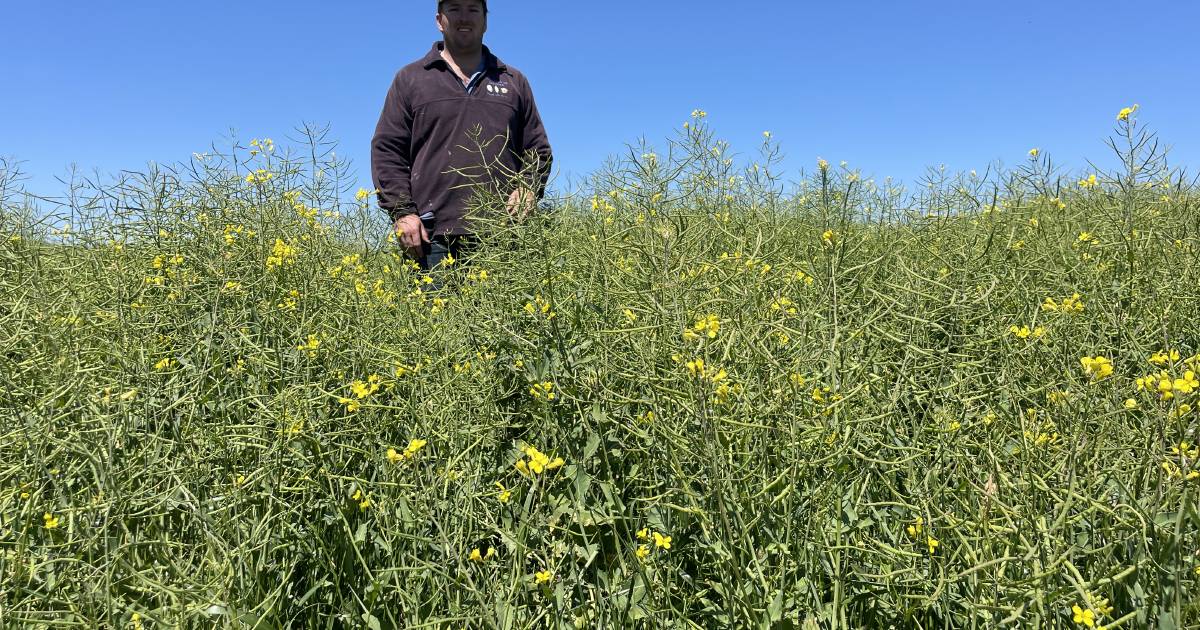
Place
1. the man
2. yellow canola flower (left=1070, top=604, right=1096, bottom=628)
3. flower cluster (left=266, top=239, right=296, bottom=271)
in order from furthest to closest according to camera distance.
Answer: the man → flower cluster (left=266, top=239, right=296, bottom=271) → yellow canola flower (left=1070, top=604, right=1096, bottom=628)

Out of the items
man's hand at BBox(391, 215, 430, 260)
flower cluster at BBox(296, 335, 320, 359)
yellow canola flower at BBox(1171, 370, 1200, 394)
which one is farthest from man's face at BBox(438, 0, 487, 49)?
yellow canola flower at BBox(1171, 370, 1200, 394)

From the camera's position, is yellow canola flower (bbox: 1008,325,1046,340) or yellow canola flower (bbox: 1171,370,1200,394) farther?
yellow canola flower (bbox: 1008,325,1046,340)

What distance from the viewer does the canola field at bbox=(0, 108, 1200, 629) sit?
1.23 m

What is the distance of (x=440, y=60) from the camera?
362cm

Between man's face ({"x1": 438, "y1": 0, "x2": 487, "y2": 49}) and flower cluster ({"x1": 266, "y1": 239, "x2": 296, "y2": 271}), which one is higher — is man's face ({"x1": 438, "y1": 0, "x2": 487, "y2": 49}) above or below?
above

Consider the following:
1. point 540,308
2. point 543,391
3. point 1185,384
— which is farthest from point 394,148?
point 1185,384

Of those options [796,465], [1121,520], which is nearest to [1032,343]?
[1121,520]

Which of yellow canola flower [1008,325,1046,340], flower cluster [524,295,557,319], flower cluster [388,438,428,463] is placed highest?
flower cluster [524,295,557,319]

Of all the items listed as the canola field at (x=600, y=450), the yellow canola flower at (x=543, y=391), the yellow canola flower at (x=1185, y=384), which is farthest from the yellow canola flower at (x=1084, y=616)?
the yellow canola flower at (x=543, y=391)

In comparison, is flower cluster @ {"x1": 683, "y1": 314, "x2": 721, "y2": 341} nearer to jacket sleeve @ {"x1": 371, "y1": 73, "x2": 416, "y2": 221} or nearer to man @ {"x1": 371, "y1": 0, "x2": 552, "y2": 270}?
man @ {"x1": 371, "y1": 0, "x2": 552, "y2": 270}

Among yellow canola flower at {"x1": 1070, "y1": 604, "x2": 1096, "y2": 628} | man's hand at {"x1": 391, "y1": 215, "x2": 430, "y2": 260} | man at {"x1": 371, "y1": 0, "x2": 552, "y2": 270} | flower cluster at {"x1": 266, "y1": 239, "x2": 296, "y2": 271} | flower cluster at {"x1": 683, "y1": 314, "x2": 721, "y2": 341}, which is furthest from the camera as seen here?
man at {"x1": 371, "y1": 0, "x2": 552, "y2": 270}

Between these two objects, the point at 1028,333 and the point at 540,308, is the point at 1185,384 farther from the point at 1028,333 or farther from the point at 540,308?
the point at 540,308

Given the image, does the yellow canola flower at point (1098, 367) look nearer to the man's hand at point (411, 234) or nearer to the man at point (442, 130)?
the man at point (442, 130)

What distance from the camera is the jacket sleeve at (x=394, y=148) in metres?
3.52
